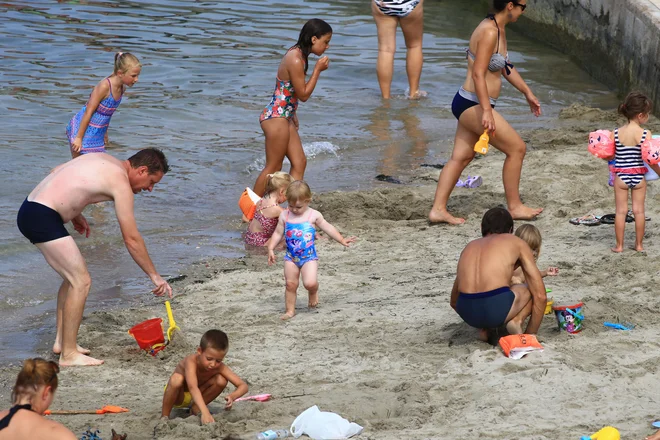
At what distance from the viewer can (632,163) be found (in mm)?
7109

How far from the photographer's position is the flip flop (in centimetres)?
809

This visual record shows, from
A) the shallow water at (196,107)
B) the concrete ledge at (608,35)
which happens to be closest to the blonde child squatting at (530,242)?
the shallow water at (196,107)

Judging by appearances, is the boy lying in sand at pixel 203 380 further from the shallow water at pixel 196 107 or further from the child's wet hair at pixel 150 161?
the shallow water at pixel 196 107

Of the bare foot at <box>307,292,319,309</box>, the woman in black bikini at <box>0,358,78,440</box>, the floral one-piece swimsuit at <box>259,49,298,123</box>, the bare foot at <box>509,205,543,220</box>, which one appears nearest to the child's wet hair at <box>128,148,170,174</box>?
the bare foot at <box>307,292,319,309</box>

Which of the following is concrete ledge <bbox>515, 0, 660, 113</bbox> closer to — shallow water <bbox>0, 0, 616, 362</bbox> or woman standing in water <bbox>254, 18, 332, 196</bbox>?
shallow water <bbox>0, 0, 616, 362</bbox>

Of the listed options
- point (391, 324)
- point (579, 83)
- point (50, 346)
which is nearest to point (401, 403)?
point (391, 324)

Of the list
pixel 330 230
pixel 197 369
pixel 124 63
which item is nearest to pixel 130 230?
pixel 197 369

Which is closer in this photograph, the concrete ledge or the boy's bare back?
the boy's bare back

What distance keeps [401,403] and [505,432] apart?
2.16ft

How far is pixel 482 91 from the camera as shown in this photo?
26.4ft

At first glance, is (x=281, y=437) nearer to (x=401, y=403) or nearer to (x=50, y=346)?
(x=401, y=403)

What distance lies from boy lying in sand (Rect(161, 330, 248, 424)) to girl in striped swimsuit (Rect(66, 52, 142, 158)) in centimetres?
422

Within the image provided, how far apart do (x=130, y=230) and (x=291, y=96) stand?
10.7ft

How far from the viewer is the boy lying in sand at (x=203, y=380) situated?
499 centimetres
